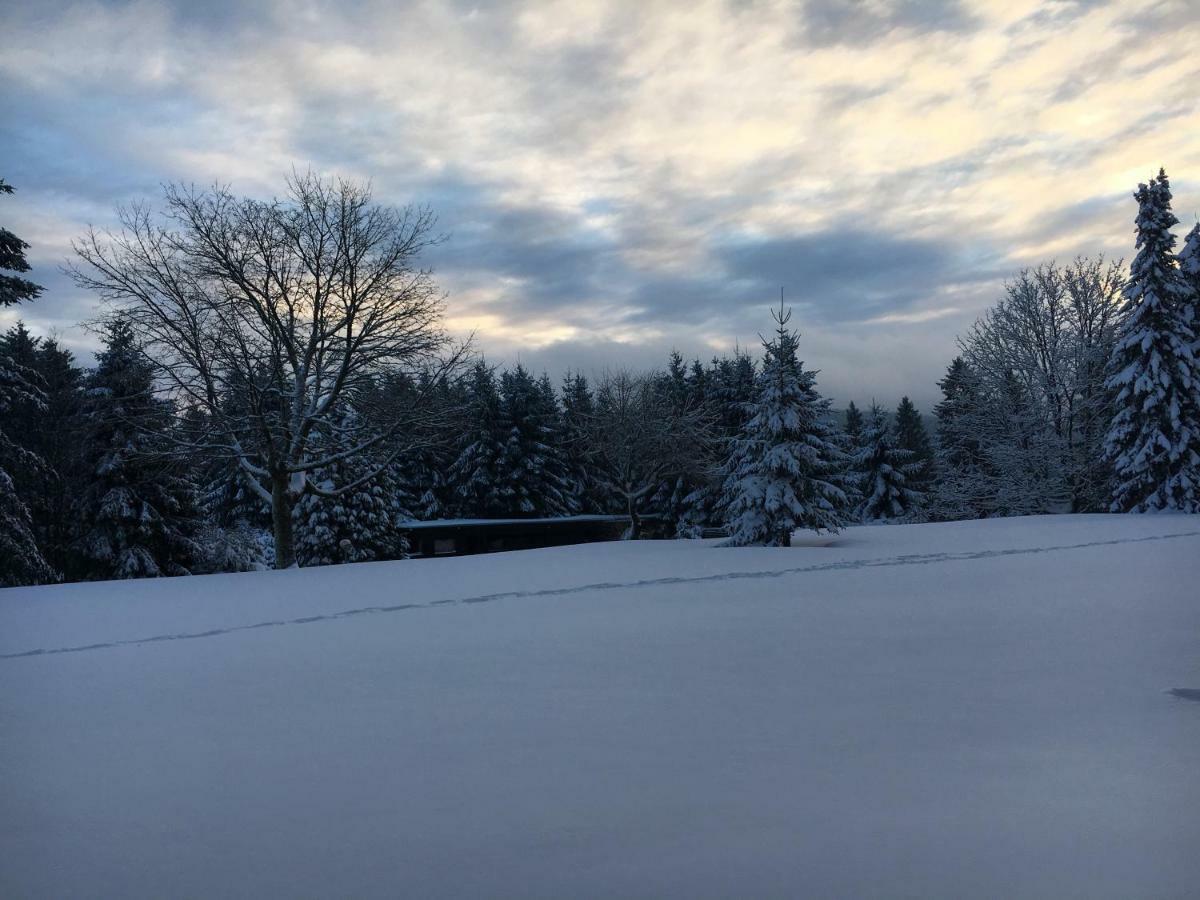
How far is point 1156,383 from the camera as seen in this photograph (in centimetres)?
2572

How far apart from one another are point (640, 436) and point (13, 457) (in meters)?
25.5

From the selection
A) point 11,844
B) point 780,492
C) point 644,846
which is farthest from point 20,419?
point 644,846

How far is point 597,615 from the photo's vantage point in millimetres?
9477

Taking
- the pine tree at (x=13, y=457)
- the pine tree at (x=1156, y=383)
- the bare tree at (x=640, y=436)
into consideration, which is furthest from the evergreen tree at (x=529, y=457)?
the pine tree at (x=1156, y=383)

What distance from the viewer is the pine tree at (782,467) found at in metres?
18.4

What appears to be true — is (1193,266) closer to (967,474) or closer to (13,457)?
(967,474)

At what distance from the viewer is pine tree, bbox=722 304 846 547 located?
18.4m

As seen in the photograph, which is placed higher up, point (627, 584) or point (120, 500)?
point (120, 500)

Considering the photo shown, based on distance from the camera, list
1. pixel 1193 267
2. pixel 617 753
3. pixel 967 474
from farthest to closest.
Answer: pixel 967 474 → pixel 1193 267 → pixel 617 753

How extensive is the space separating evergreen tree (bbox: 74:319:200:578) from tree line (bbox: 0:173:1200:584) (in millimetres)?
89

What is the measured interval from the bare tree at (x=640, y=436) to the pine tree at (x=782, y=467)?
19227 mm

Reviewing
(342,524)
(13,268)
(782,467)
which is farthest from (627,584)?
(342,524)

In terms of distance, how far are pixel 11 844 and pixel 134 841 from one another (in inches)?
22.0

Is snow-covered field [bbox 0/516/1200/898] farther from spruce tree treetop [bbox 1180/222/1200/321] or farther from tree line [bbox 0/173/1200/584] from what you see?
spruce tree treetop [bbox 1180/222/1200/321]
